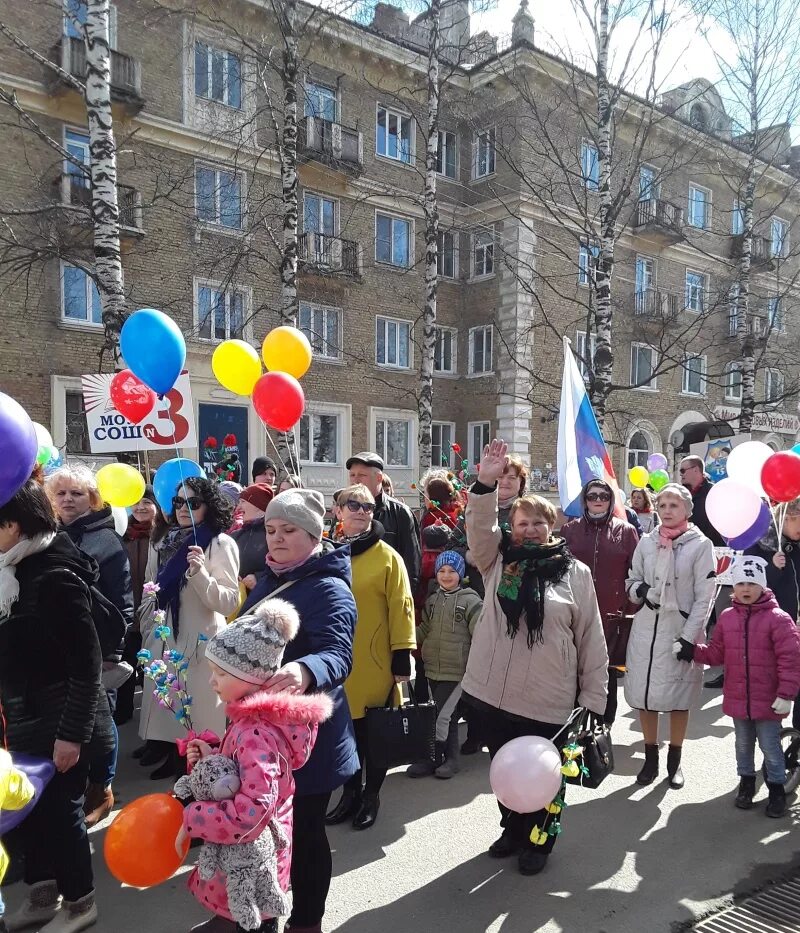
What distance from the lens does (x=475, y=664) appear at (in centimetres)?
362

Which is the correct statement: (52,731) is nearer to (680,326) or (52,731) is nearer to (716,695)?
(716,695)

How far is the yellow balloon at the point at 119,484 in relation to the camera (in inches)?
208

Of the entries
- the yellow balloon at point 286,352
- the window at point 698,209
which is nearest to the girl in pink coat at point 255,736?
the yellow balloon at point 286,352

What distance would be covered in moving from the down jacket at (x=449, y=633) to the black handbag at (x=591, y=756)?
1.31 meters

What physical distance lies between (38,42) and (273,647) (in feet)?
55.6

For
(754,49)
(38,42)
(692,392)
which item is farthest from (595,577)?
(692,392)

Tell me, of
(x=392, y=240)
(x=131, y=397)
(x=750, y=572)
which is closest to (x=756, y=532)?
(x=750, y=572)

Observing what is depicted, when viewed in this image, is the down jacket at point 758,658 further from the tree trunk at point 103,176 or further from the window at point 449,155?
the window at point 449,155

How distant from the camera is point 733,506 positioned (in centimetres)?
521

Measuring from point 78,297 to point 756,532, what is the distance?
47.0ft

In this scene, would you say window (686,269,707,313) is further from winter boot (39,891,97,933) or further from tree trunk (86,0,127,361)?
winter boot (39,891,97,933)

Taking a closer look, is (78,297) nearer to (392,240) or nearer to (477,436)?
(392,240)

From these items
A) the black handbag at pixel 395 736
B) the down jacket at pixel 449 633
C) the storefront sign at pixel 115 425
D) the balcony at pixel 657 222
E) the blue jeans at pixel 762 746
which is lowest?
the blue jeans at pixel 762 746

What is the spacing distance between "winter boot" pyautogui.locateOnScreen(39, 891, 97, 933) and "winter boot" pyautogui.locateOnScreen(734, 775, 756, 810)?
346 centimetres
